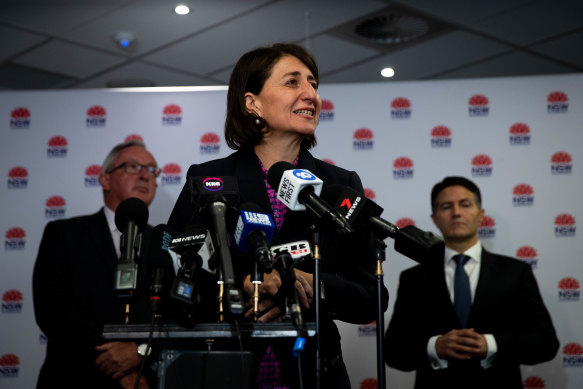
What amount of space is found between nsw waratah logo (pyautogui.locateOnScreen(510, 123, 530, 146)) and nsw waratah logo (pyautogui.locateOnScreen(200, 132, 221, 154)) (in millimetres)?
1847

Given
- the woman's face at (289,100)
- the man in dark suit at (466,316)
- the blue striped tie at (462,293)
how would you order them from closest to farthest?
the woman's face at (289,100) → the man in dark suit at (466,316) → the blue striped tie at (462,293)

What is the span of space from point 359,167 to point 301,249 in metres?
2.86

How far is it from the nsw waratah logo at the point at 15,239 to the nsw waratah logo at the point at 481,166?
282 centimetres

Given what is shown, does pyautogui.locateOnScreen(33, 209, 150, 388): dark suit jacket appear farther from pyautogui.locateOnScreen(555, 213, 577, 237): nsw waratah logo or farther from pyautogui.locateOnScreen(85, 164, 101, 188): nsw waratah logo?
pyautogui.locateOnScreen(555, 213, 577, 237): nsw waratah logo

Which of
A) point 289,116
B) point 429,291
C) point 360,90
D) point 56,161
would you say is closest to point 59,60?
point 56,161

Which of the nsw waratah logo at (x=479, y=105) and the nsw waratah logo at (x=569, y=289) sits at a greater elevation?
the nsw waratah logo at (x=479, y=105)

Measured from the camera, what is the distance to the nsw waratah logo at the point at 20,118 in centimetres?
447

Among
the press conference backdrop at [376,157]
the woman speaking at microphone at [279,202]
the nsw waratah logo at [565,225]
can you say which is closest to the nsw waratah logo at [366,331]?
the press conference backdrop at [376,157]

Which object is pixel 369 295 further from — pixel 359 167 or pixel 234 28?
pixel 234 28

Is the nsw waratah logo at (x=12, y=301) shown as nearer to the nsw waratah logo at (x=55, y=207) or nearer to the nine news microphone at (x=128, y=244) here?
the nsw waratah logo at (x=55, y=207)

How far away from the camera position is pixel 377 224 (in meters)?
1.75

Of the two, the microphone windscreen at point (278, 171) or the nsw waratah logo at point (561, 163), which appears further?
the nsw waratah logo at point (561, 163)

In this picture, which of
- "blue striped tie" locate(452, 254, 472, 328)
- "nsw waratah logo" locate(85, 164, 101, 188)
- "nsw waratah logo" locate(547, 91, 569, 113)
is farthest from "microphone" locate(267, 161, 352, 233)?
"nsw waratah logo" locate(547, 91, 569, 113)

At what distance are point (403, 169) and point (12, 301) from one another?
252 centimetres
